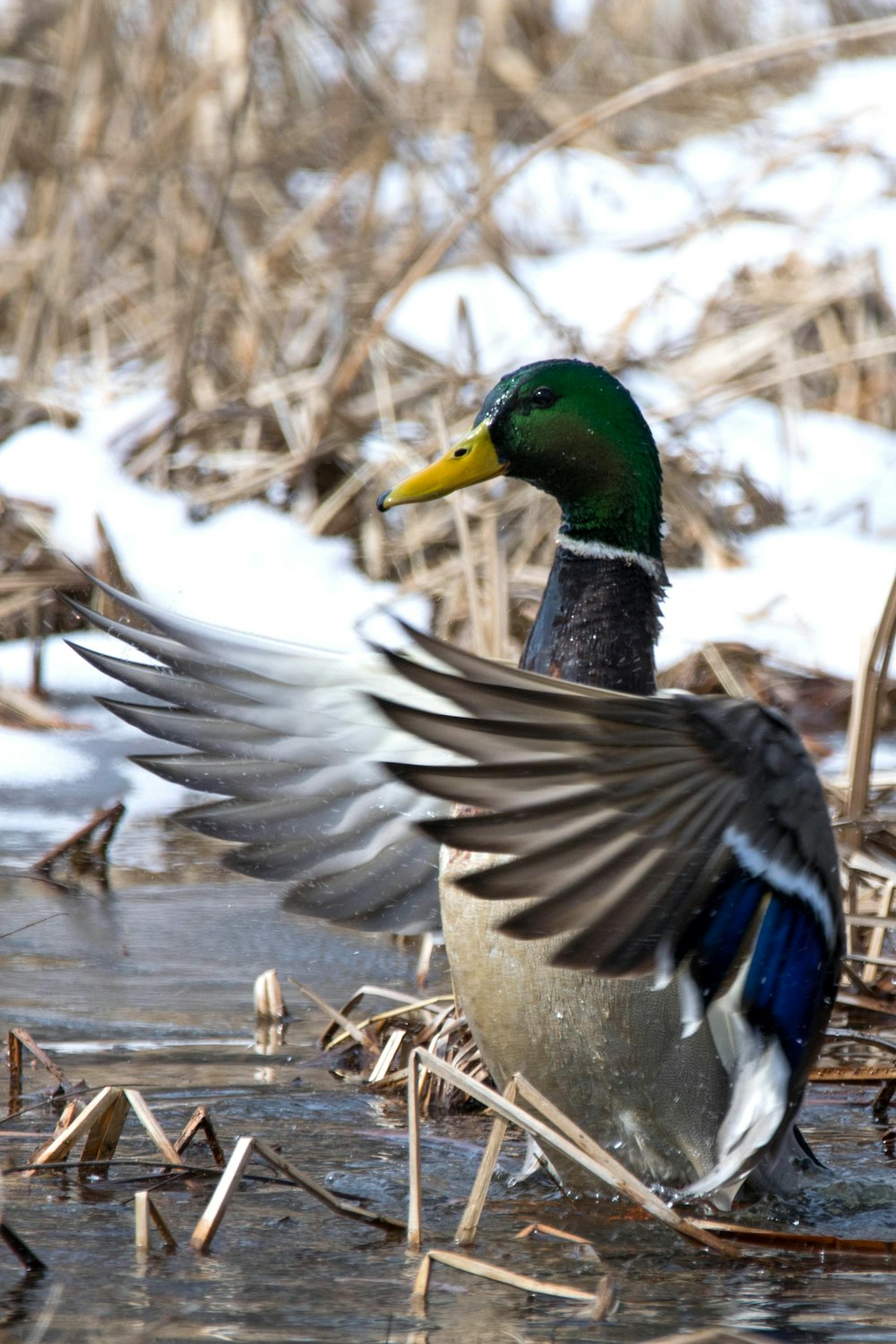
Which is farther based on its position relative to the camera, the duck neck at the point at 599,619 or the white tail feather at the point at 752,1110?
the duck neck at the point at 599,619

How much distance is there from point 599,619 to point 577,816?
0.69 meters

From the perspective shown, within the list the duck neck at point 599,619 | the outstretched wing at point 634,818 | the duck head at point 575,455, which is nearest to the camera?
the outstretched wing at point 634,818

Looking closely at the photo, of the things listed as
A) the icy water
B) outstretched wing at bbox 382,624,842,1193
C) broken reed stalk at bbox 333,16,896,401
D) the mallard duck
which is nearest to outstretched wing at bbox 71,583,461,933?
the mallard duck

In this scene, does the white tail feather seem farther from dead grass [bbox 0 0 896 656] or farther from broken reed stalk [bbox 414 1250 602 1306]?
dead grass [bbox 0 0 896 656]

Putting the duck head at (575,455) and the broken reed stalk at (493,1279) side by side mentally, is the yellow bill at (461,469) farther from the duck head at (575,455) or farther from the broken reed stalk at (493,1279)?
the broken reed stalk at (493,1279)

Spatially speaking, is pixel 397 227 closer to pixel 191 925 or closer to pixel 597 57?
→ pixel 597 57

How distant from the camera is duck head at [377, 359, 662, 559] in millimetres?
2879

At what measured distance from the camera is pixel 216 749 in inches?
114

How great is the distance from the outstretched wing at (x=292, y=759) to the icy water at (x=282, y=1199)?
1.10 feet

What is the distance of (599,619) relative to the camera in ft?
9.06

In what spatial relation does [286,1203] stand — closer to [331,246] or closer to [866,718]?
[866,718]

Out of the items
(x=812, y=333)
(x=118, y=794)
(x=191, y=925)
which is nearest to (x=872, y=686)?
(x=191, y=925)

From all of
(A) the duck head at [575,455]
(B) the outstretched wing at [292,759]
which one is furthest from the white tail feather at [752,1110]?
(A) the duck head at [575,455]

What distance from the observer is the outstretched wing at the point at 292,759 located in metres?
2.78
